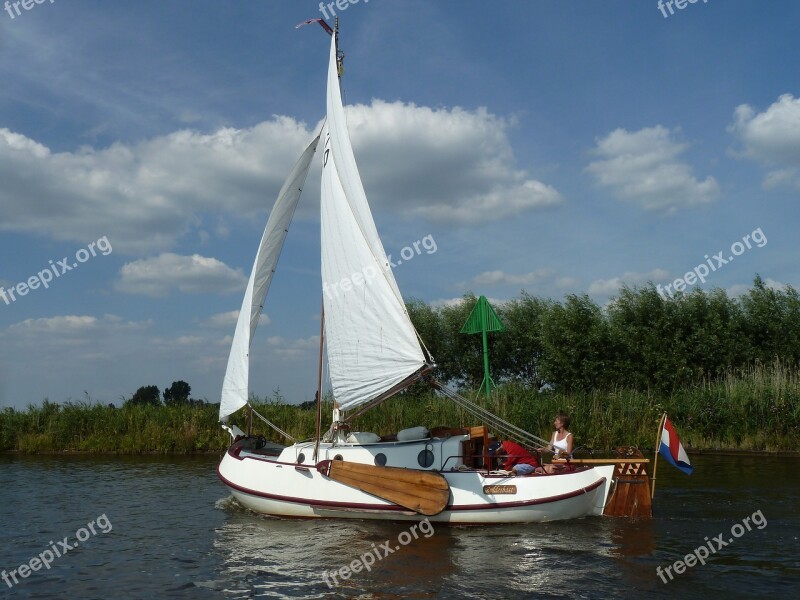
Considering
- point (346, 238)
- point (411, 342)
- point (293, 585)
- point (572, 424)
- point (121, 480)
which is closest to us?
→ point (293, 585)

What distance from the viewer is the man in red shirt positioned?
13.5 meters

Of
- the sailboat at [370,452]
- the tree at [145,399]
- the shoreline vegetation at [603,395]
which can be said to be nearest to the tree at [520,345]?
the shoreline vegetation at [603,395]

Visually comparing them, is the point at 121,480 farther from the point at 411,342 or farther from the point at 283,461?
the point at 411,342

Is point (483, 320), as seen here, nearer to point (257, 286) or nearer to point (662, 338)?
point (662, 338)

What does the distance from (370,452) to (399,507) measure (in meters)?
1.32

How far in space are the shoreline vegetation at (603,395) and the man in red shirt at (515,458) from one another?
33.2 feet

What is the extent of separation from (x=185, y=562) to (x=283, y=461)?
3198mm

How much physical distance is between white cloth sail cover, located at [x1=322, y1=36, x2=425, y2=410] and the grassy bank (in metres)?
10.7

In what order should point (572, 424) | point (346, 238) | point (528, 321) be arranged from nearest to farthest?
point (346, 238) < point (572, 424) < point (528, 321)

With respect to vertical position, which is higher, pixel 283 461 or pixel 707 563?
pixel 283 461

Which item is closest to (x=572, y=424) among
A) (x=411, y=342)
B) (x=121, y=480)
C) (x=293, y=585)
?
(x=411, y=342)

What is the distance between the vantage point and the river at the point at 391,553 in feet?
32.9

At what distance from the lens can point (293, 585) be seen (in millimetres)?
10297

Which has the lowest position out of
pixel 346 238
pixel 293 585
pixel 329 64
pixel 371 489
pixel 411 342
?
pixel 293 585
